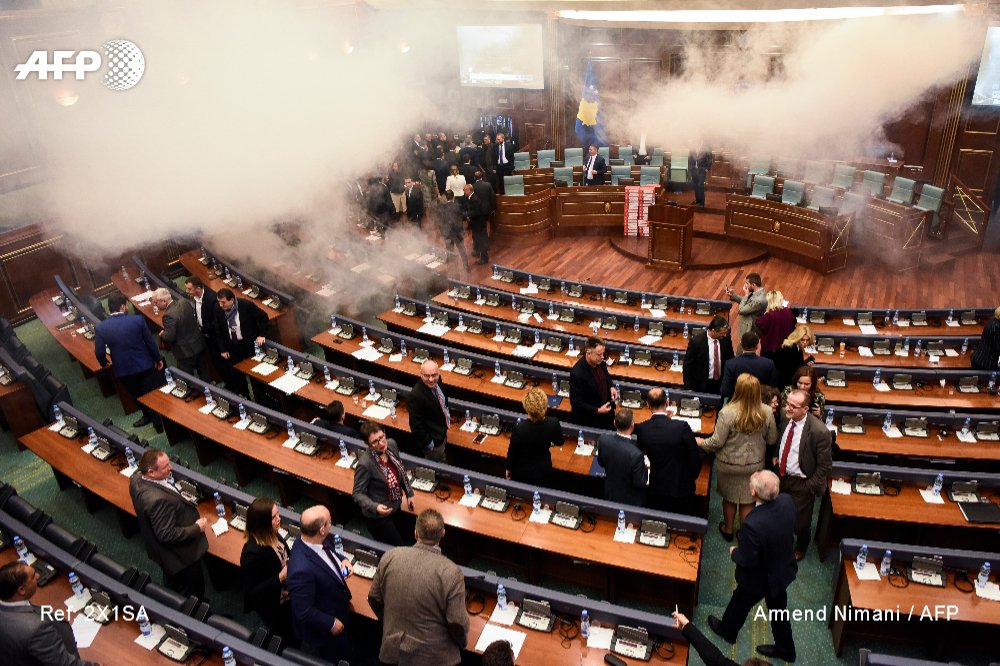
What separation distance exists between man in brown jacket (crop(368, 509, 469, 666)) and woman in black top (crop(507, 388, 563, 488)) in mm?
1662

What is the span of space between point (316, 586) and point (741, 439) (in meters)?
3.14

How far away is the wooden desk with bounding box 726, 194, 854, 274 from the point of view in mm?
11047

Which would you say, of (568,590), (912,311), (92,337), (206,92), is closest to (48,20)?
(206,92)

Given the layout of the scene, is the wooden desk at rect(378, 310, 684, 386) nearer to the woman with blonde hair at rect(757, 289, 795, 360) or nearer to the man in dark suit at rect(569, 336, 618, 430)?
the woman with blonde hair at rect(757, 289, 795, 360)

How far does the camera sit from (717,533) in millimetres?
6109

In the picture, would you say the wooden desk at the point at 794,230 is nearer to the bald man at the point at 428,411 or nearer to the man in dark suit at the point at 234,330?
the bald man at the point at 428,411

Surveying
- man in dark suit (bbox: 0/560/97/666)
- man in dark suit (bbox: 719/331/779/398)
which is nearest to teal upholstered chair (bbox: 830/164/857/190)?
man in dark suit (bbox: 719/331/779/398)

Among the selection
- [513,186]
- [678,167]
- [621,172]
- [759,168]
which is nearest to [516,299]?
[513,186]

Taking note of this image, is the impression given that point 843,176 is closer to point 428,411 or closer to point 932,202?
point 932,202

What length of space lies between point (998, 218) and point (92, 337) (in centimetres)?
1434

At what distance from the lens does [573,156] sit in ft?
50.0

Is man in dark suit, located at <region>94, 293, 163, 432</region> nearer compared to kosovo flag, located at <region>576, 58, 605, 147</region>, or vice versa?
man in dark suit, located at <region>94, 293, 163, 432</region>

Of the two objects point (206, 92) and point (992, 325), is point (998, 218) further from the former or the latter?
point (206, 92)

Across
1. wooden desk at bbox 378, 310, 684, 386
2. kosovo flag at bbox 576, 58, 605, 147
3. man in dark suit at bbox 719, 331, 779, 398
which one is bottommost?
wooden desk at bbox 378, 310, 684, 386
